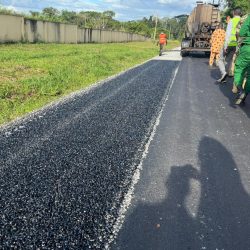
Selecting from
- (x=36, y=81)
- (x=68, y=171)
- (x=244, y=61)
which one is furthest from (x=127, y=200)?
(x=36, y=81)

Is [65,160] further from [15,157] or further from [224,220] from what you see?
[224,220]

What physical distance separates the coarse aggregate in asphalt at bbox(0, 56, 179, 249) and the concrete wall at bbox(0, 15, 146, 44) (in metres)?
17.1

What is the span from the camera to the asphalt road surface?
2674 mm

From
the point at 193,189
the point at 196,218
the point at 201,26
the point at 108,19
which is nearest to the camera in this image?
the point at 196,218

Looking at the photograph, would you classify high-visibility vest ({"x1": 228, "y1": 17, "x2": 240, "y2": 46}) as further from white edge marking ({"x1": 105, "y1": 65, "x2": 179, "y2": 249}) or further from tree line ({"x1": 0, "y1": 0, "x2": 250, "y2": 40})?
tree line ({"x1": 0, "y1": 0, "x2": 250, "y2": 40})

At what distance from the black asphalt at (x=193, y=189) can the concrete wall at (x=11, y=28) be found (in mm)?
18134

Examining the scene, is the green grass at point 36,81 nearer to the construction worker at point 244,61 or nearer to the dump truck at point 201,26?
the construction worker at point 244,61

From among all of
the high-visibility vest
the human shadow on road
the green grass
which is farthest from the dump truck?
the human shadow on road

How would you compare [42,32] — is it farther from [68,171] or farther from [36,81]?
[68,171]

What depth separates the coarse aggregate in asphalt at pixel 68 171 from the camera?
8.70 ft

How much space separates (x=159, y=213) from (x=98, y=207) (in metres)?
0.60

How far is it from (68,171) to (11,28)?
68.3ft

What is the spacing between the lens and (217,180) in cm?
371

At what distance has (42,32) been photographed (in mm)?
26031
